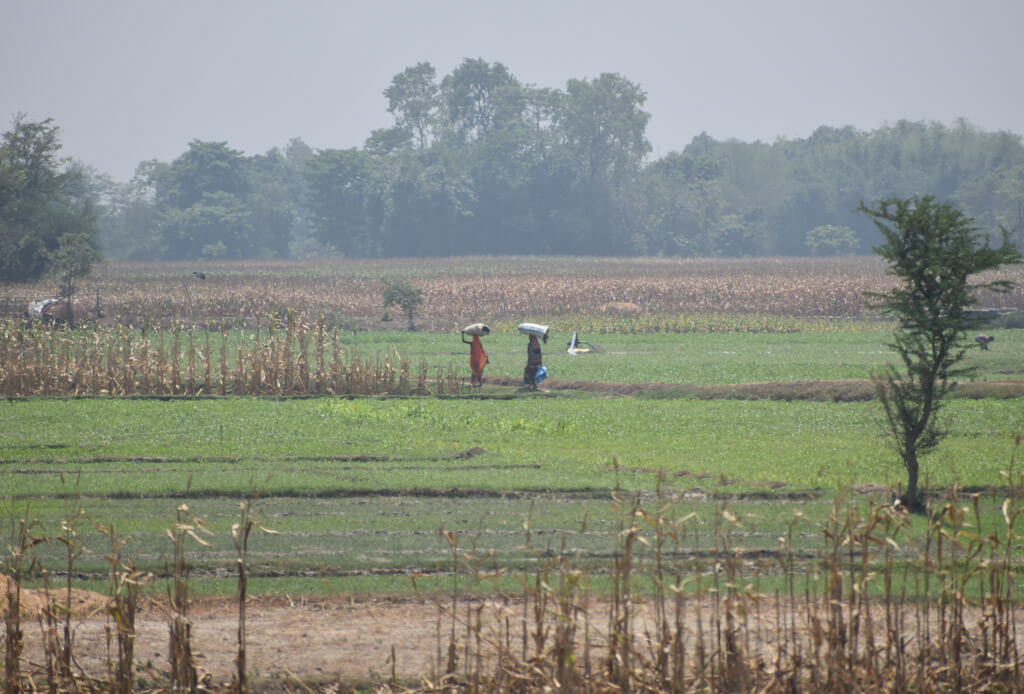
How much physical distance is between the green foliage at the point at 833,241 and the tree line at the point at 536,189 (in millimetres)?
236

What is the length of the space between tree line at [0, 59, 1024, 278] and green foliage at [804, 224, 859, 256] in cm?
24

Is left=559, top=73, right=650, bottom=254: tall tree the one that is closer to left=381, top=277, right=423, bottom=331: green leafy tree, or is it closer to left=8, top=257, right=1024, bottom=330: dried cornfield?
left=8, top=257, right=1024, bottom=330: dried cornfield

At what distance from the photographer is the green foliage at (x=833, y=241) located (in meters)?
126

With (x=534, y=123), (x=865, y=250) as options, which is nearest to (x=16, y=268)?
(x=534, y=123)

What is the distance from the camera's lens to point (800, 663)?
8.16m

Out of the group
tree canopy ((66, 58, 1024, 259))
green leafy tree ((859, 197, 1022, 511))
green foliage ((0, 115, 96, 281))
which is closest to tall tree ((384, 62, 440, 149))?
tree canopy ((66, 58, 1024, 259))

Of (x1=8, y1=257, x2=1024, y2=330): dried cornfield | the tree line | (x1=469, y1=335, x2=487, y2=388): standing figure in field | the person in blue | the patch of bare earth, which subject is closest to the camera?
the patch of bare earth

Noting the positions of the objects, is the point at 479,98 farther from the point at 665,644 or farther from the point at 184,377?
the point at 665,644

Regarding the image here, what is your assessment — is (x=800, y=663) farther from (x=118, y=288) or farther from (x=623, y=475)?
(x=118, y=288)

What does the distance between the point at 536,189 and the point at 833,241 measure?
3532cm

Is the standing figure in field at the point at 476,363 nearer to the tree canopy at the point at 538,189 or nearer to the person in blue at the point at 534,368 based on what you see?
the person in blue at the point at 534,368

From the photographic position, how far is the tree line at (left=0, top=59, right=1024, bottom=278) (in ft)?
403

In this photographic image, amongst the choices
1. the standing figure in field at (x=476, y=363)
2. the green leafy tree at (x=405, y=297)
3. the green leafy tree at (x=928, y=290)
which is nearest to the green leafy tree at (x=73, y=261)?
the green leafy tree at (x=405, y=297)

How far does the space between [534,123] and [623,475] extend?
5074 inches
